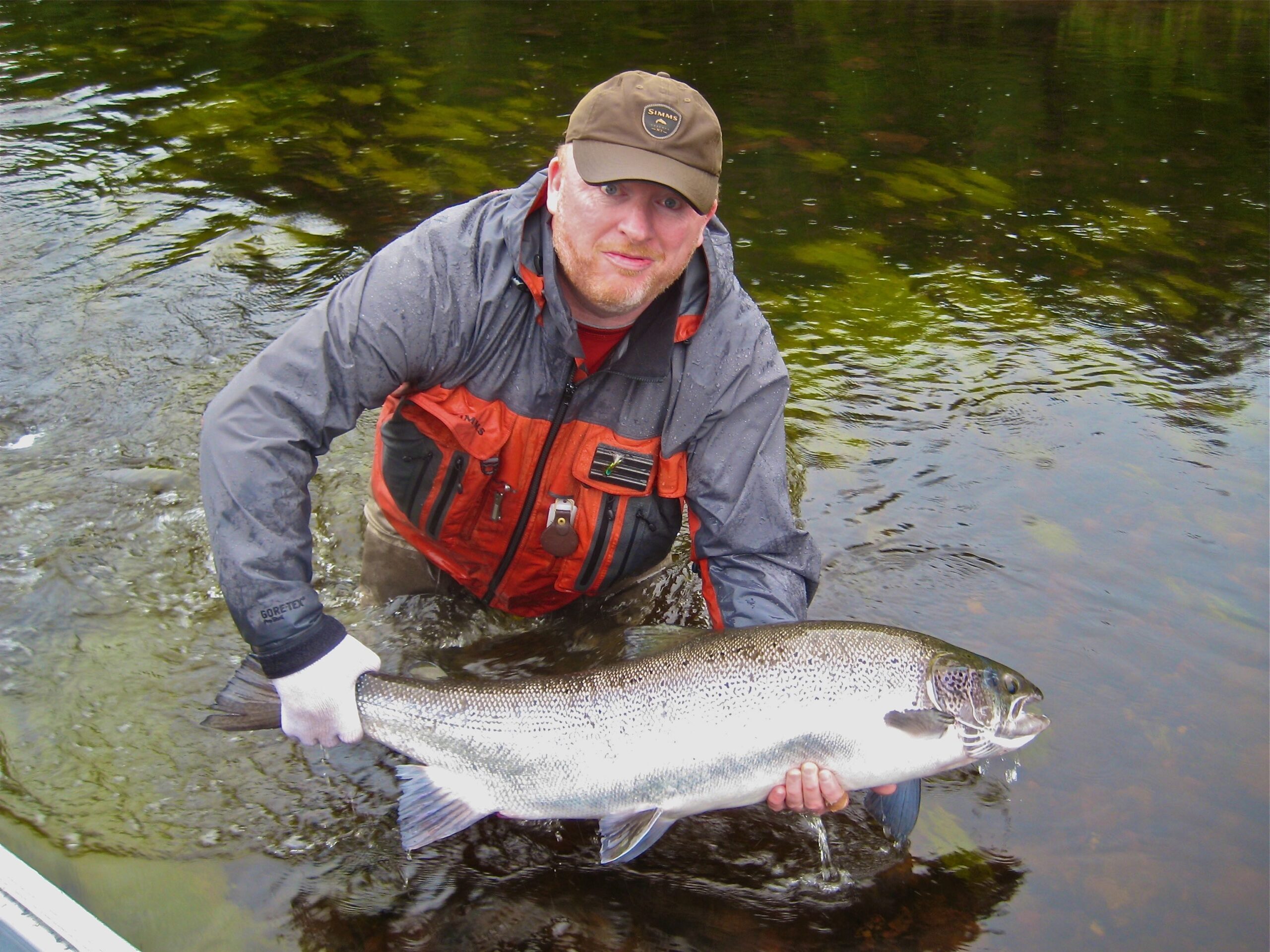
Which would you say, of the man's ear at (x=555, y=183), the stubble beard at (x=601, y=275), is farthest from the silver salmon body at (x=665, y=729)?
the man's ear at (x=555, y=183)

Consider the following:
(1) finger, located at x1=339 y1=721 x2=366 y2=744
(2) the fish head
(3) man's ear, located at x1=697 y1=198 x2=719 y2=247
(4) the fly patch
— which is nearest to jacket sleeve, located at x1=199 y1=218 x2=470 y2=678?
(1) finger, located at x1=339 y1=721 x2=366 y2=744

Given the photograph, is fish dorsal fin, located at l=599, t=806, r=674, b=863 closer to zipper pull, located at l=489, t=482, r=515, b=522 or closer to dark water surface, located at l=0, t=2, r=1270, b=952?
dark water surface, located at l=0, t=2, r=1270, b=952

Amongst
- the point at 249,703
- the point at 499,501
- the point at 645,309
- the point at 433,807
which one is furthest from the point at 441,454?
the point at 433,807

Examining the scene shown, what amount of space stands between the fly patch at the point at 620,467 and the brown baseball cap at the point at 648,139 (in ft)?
2.77

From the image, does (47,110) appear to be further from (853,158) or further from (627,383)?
(627,383)

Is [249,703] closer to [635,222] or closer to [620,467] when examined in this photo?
[620,467]

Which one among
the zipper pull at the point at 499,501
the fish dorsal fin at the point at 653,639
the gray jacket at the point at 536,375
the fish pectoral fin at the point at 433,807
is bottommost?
the fish pectoral fin at the point at 433,807

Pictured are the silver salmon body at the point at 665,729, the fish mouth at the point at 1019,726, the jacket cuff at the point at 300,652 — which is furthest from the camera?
the fish mouth at the point at 1019,726

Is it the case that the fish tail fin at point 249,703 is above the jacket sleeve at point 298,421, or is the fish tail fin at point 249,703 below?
below

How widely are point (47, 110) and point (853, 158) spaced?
723cm

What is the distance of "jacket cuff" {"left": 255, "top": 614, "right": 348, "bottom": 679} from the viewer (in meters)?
2.95

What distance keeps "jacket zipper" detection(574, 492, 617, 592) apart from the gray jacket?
0.54ft

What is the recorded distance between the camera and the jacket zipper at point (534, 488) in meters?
3.65

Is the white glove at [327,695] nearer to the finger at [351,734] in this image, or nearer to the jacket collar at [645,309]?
the finger at [351,734]
